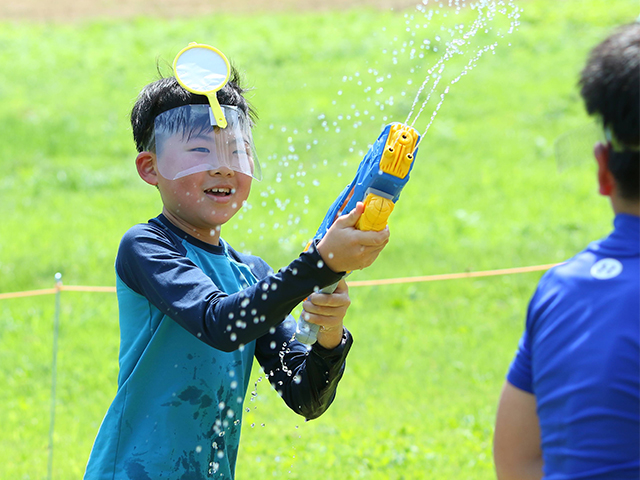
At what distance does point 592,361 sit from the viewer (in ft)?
4.47

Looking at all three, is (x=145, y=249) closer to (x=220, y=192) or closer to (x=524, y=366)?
(x=220, y=192)

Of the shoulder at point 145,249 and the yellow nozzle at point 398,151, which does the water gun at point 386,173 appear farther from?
the shoulder at point 145,249

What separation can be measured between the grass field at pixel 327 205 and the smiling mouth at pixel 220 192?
2.07 feet

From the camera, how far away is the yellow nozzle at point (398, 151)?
1.86m

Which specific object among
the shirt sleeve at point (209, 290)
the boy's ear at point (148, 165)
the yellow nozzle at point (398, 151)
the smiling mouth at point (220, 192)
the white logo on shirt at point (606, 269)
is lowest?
the white logo on shirt at point (606, 269)

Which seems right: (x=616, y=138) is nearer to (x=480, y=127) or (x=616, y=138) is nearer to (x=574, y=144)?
(x=574, y=144)

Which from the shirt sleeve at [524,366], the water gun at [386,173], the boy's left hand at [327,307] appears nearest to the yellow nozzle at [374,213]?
the water gun at [386,173]

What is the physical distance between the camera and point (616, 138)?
1426mm

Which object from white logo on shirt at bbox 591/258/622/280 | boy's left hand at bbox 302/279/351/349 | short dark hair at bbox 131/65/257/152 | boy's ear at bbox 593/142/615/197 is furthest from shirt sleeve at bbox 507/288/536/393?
short dark hair at bbox 131/65/257/152

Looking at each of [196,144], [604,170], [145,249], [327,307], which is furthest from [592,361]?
[196,144]

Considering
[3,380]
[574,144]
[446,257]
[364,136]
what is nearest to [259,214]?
[446,257]

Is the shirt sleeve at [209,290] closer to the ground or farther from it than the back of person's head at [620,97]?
closer to the ground

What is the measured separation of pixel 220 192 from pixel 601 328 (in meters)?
1.29

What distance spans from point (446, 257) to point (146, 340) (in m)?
5.68
